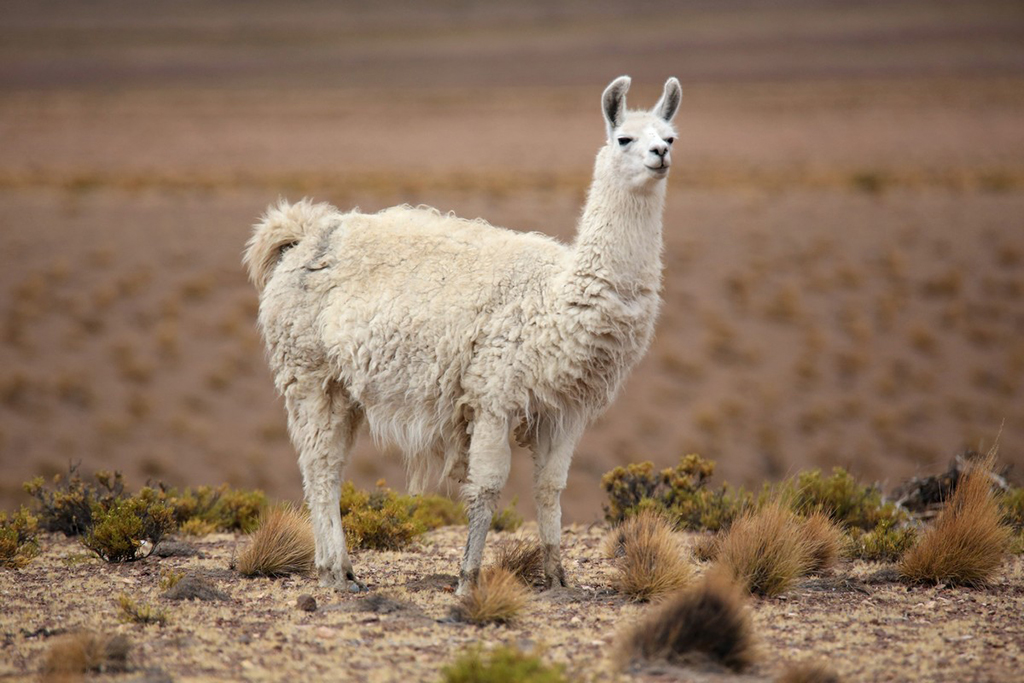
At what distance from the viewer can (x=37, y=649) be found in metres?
5.36

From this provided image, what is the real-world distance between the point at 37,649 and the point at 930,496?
7238 mm

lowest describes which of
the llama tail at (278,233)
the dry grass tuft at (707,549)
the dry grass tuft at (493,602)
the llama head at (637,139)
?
the dry grass tuft at (493,602)

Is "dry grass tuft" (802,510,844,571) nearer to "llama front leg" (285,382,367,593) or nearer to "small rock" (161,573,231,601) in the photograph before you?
"llama front leg" (285,382,367,593)

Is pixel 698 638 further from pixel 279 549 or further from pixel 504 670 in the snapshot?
pixel 279 549

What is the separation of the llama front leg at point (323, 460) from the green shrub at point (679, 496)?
273 centimetres

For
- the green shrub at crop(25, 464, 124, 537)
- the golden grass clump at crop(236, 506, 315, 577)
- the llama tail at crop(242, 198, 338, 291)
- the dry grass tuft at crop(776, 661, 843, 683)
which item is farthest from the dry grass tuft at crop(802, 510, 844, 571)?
the green shrub at crop(25, 464, 124, 537)

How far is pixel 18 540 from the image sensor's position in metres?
7.53

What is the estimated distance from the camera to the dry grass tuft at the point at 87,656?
4855 mm

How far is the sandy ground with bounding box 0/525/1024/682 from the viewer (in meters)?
5.08

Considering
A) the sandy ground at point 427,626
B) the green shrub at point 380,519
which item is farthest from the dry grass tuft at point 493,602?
the green shrub at point 380,519

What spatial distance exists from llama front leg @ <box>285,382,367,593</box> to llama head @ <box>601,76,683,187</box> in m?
2.44

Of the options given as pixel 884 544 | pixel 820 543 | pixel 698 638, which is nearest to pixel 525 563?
pixel 698 638

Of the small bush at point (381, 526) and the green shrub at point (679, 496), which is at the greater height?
the green shrub at point (679, 496)

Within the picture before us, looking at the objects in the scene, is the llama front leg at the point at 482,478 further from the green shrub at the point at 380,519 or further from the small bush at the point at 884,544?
the small bush at the point at 884,544
